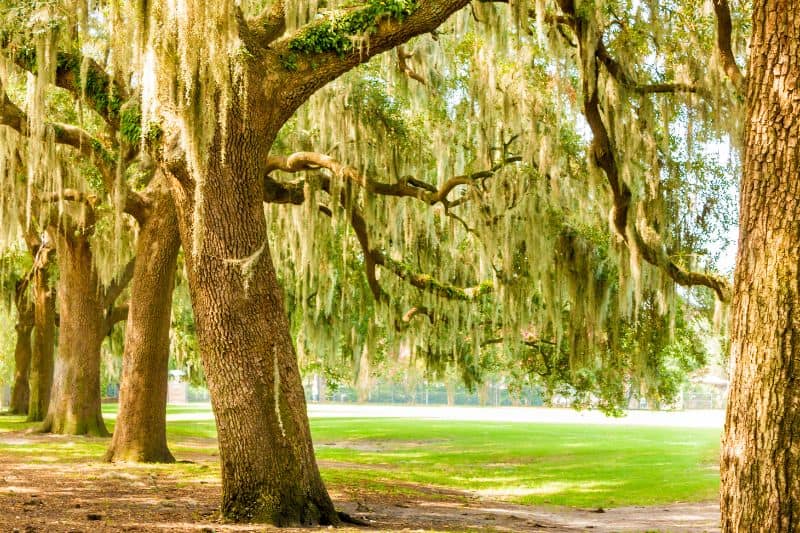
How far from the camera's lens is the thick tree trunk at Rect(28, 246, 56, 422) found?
794 inches

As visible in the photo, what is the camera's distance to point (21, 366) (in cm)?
2595

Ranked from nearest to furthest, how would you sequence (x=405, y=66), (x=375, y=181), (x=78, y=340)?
1. (x=375, y=181)
2. (x=405, y=66)
3. (x=78, y=340)

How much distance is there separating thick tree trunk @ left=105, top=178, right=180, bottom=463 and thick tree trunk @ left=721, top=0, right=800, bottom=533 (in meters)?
8.34

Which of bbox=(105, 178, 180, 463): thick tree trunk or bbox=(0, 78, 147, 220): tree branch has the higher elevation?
bbox=(0, 78, 147, 220): tree branch

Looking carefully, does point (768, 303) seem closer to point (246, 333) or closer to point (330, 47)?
point (246, 333)

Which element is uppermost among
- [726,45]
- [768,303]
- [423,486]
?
[726,45]

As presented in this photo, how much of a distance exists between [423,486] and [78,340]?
721 centimetres

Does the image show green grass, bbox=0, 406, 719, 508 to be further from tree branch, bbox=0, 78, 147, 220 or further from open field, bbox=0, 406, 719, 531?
tree branch, bbox=0, 78, 147, 220

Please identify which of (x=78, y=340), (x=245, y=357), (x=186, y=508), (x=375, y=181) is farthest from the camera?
(x=78, y=340)

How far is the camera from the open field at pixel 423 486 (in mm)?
7637

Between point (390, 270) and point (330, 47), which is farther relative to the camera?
point (390, 270)

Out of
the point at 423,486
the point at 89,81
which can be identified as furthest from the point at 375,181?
the point at 423,486

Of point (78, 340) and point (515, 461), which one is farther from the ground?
point (78, 340)

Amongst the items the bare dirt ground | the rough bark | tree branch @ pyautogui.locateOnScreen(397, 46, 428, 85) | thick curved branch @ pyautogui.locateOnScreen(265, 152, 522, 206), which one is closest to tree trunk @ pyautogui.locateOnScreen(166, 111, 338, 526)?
the rough bark
